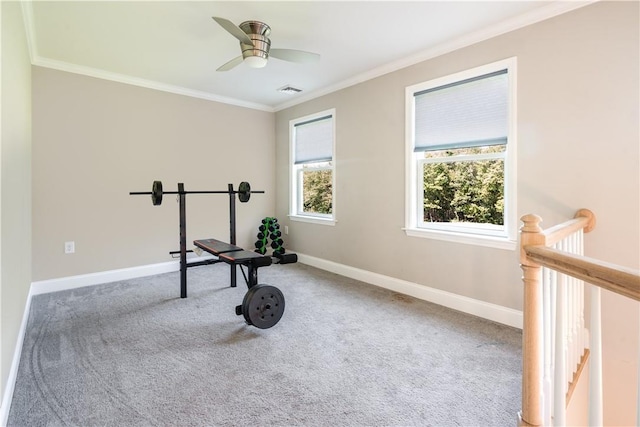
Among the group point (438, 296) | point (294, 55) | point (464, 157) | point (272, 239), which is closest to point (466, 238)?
point (438, 296)

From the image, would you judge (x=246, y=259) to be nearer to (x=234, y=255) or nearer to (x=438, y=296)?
(x=234, y=255)

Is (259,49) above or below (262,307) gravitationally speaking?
above

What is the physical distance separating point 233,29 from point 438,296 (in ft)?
9.55

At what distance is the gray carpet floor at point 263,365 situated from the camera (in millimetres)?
1684

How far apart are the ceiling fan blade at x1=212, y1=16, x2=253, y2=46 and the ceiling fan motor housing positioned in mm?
115

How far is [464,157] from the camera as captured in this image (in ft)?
9.92

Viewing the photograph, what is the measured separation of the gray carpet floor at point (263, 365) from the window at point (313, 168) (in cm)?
173

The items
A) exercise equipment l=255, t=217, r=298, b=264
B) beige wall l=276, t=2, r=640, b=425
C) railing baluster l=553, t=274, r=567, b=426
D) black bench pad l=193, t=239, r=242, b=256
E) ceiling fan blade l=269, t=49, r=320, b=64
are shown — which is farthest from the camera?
exercise equipment l=255, t=217, r=298, b=264

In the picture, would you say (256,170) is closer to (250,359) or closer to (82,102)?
(82,102)

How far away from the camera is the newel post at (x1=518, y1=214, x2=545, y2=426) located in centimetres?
123

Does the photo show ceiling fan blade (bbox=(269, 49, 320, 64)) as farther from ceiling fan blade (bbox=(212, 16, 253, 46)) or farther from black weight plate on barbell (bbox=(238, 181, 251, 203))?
black weight plate on barbell (bbox=(238, 181, 251, 203))

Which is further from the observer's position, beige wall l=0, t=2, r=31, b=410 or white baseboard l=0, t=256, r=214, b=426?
white baseboard l=0, t=256, r=214, b=426

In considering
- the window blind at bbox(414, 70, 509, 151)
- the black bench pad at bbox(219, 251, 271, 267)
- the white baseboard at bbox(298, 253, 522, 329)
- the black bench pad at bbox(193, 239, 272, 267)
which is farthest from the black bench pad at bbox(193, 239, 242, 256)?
the window blind at bbox(414, 70, 509, 151)

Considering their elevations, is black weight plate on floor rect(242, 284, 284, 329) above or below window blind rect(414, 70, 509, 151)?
below
